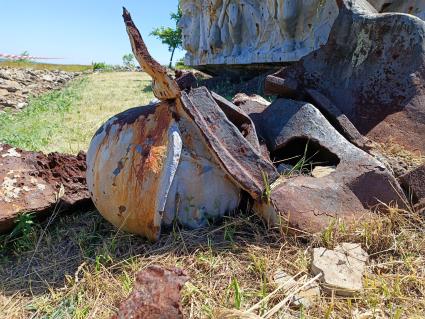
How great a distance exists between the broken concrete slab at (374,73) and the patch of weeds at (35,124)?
11.7 feet

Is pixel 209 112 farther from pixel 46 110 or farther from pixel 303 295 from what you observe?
pixel 46 110

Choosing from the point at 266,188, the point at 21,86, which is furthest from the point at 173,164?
the point at 21,86

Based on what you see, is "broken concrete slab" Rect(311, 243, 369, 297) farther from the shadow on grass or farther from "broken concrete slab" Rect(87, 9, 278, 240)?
"broken concrete slab" Rect(87, 9, 278, 240)

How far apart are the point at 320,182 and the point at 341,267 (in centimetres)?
55

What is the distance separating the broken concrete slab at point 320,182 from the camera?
209 cm

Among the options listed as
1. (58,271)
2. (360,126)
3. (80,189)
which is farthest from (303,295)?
(80,189)

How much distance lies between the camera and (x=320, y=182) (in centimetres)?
222

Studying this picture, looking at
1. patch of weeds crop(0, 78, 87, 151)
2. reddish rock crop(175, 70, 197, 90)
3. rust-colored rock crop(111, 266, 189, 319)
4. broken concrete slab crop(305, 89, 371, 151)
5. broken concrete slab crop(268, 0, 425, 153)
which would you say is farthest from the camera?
patch of weeds crop(0, 78, 87, 151)

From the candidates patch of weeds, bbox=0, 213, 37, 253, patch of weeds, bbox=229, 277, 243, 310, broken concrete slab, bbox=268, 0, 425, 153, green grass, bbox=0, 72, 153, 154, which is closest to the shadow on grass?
patch of weeds, bbox=0, 213, 37, 253

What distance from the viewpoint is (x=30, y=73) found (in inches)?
706

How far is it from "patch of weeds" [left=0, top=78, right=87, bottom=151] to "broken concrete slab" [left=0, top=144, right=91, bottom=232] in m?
2.25

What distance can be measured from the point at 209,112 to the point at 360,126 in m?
1.17

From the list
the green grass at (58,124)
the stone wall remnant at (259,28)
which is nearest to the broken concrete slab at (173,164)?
the green grass at (58,124)

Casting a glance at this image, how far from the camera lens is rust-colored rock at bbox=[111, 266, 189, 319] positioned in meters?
1.47
